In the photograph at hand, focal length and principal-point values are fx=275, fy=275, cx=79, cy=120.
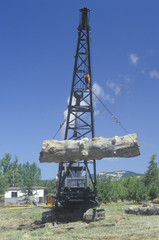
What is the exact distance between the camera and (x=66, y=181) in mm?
19594

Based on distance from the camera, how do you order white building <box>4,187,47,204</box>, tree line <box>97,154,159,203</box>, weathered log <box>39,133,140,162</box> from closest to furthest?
weathered log <box>39,133,140,162</box>
tree line <box>97,154,159,203</box>
white building <box>4,187,47,204</box>

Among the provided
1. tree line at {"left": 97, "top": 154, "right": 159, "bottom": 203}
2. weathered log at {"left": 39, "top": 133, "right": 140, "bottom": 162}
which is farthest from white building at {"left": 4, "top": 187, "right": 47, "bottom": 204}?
weathered log at {"left": 39, "top": 133, "right": 140, "bottom": 162}

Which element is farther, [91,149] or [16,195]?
[16,195]

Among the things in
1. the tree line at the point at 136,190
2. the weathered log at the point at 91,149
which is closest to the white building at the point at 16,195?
the tree line at the point at 136,190

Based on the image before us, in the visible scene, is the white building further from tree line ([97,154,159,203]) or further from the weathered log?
the weathered log

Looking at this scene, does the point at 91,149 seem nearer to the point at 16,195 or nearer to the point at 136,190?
the point at 136,190

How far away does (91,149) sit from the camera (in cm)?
A: 1377

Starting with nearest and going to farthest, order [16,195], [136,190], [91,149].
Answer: [91,149] → [136,190] → [16,195]

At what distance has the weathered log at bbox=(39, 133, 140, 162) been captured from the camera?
13.1 m

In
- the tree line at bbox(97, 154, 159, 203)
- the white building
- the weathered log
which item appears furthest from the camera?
the white building

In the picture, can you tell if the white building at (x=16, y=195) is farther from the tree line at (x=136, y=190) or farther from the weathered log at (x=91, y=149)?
the weathered log at (x=91, y=149)

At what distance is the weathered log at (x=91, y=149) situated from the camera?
1305 cm

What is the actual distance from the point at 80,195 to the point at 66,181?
151 cm

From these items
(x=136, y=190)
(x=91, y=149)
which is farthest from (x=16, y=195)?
(x=91, y=149)
